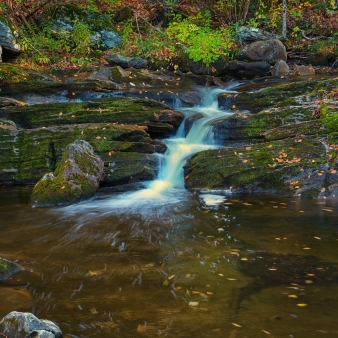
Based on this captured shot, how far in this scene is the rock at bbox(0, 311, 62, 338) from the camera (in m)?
3.77

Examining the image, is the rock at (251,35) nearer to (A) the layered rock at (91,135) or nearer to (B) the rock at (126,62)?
(B) the rock at (126,62)

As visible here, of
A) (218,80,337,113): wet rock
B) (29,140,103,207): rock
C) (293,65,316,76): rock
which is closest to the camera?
(29,140,103,207): rock

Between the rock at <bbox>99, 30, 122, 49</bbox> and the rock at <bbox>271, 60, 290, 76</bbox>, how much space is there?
6.75 m

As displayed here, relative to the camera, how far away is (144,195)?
966cm

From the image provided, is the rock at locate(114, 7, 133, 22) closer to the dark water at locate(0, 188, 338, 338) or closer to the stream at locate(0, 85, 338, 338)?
the stream at locate(0, 85, 338, 338)

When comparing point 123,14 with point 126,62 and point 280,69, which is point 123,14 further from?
point 280,69

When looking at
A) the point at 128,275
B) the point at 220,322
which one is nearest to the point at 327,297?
the point at 220,322

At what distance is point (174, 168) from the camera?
10.8 meters

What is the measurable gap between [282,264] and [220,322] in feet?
5.37

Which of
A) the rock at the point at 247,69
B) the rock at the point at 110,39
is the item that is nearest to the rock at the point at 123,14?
the rock at the point at 110,39

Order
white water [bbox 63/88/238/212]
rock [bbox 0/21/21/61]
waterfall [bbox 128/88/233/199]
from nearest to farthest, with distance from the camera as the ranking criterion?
white water [bbox 63/88/238/212] < waterfall [bbox 128/88/233/199] < rock [bbox 0/21/21/61]

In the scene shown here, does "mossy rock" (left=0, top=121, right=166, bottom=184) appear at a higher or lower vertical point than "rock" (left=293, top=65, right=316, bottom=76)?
lower

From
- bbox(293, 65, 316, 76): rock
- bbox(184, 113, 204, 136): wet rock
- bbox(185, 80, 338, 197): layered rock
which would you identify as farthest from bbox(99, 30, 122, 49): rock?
bbox(185, 80, 338, 197): layered rock

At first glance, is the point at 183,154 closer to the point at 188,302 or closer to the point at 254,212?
the point at 254,212
